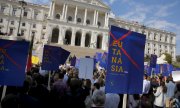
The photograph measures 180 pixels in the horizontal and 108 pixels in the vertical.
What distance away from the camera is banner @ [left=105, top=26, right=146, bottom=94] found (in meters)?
4.79

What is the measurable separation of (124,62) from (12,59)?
2.45m

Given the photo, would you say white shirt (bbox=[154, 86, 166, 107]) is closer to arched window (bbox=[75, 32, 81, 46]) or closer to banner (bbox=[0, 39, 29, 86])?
banner (bbox=[0, 39, 29, 86])

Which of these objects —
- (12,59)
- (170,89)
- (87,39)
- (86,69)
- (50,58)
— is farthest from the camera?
(87,39)

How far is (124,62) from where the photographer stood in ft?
Result: 16.3

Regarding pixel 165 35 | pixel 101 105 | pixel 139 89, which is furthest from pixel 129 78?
pixel 165 35

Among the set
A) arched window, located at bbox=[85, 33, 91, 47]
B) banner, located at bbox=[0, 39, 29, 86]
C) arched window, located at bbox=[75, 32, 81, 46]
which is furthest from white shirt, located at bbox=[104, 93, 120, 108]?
arched window, located at bbox=[85, 33, 91, 47]

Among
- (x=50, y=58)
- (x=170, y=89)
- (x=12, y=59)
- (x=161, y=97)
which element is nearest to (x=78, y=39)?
(x=50, y=58)

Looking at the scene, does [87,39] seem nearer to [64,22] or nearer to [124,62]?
[64,22]

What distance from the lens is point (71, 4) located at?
2505 inches

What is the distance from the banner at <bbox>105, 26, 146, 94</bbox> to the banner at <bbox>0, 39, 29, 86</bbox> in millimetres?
1935

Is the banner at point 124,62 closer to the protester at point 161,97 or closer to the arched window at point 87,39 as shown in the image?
the protester at point 161,97

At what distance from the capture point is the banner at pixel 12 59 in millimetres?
5309

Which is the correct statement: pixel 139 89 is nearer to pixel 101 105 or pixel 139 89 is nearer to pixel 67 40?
pixel 101 105

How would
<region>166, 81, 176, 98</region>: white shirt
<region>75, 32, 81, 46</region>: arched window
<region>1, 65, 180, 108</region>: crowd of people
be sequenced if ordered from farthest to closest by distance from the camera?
<region>75, 32, 81, 46</region>: arched window
<region>166, 81, 176, 98</region>: white shirt
<region>1, 65, 180, 108</region>: crowd of people
